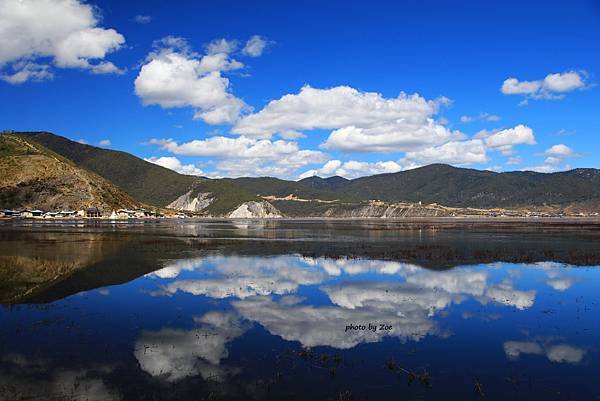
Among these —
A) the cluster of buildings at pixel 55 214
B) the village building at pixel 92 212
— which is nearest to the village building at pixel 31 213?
the cluster of buildings at pixel 55 214

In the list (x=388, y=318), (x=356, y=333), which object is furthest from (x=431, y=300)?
(x=356, y=333)

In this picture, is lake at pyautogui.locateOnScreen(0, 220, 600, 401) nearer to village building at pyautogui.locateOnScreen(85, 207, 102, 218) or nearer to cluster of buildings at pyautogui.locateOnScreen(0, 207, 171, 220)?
cluster of buildings at pyautogui.locateOnScreen(0, 207, 171, 220)

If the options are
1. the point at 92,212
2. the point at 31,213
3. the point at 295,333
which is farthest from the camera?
the point at 92,212

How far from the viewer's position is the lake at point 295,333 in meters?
13.9

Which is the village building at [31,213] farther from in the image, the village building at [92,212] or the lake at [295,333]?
the lake at [295,333]

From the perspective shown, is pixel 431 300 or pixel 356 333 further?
pixel 431 300

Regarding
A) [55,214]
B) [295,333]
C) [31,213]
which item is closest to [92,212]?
[55,214]

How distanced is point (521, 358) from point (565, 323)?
709 centimetres

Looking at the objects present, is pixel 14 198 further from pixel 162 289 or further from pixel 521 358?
pixel 521 358

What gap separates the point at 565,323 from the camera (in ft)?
72.8

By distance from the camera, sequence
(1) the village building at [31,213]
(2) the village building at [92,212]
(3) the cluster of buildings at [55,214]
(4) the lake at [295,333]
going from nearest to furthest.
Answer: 1. (4) the lake at [295,333]
2. (3) the cluster of buildings at [55,214]
3. (1) the village building at [31,213]
4. (2) the village building at [92,212]

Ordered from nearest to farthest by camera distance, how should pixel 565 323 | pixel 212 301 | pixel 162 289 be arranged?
pixel 565 323 < pixel 212 301 < pixel 162 289

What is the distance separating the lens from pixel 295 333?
784 inches

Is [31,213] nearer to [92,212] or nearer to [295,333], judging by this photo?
[92,212]
